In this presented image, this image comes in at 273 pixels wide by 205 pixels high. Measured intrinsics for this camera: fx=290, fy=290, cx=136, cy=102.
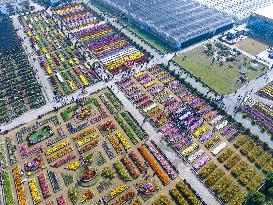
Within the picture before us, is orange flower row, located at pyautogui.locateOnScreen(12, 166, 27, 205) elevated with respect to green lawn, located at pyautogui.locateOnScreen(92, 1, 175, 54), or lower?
lower

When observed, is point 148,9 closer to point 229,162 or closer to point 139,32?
point 139,32

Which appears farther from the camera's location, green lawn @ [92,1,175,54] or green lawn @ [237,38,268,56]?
green lawn @ [92,1,175,54]

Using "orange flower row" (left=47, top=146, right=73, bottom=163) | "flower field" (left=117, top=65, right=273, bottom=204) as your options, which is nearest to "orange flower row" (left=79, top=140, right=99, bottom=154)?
"orange flower row" (left=47, top=146, right=73, bottom=163)

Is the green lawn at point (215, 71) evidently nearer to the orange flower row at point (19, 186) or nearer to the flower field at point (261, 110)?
the flower field at point (261, 110)

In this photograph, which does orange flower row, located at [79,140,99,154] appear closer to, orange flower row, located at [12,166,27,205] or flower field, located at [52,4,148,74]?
orange flower row, located at [12,166,27,205]

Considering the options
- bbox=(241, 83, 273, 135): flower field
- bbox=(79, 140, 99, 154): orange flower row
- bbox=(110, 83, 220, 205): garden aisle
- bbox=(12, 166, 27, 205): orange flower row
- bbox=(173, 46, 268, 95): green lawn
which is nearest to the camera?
bbox=(12, 166, 27, 205): orange flower row

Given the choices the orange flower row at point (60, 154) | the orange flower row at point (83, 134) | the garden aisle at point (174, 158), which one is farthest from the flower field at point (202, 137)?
the orange flower row at point (60, 154)
